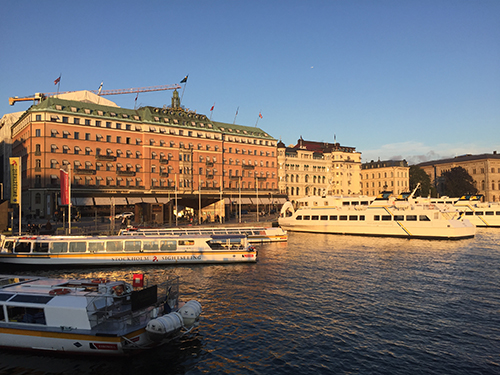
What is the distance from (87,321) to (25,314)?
3.89 meters

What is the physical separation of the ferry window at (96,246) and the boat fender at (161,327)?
2525 cm

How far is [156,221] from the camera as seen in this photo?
237 feet

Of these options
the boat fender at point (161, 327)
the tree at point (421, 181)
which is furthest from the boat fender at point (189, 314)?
the tree at point (421, 181)

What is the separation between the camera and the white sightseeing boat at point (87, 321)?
1800 centimetres

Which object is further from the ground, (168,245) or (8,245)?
(8,245)

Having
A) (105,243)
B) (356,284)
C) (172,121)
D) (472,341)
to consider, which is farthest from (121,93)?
(472,341)

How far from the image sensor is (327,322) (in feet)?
74.8

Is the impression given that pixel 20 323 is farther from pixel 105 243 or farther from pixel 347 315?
pixel 105 243

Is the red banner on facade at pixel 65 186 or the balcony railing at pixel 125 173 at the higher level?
the balcony railing at pixel 125 173

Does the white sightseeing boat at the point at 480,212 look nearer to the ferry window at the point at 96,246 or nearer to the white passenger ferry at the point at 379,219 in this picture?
the white passenger ferry at the point at 379,219

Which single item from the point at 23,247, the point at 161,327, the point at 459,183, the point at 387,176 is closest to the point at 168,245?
the point at 23,247

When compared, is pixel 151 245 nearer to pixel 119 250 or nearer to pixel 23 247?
pixel 119 250

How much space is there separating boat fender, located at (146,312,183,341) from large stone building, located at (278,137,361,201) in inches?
4625

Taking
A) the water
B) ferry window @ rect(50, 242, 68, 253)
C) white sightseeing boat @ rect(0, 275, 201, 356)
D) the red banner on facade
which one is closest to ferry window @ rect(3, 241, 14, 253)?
the water
